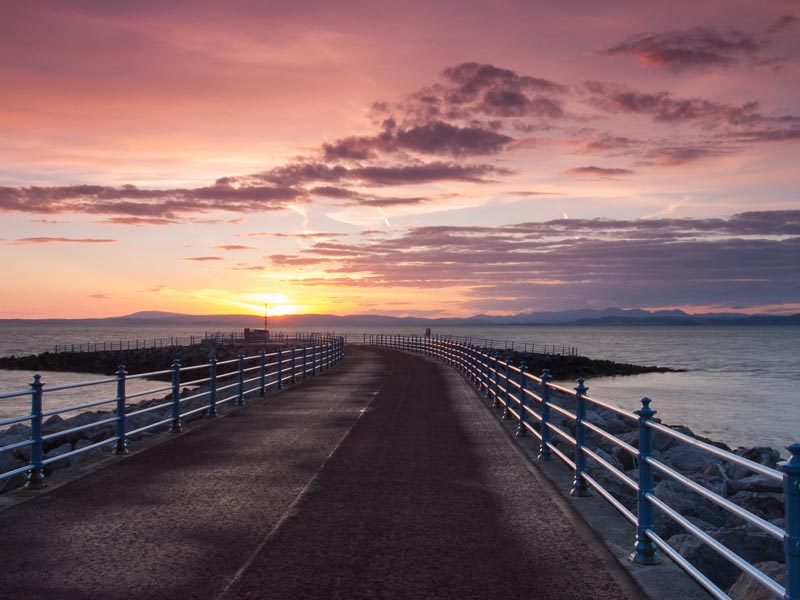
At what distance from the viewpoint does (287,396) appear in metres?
23.5

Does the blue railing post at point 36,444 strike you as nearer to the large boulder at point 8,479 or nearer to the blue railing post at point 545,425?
the large boulder at point 8,479

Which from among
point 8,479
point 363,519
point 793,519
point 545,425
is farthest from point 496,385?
point 793,519

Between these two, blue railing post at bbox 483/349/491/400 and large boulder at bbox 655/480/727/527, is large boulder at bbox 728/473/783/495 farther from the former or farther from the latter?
blue railing post at bbox 483/349/491/400

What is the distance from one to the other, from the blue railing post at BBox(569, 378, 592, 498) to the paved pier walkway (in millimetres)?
372

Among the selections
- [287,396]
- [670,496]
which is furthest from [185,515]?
[287,396]

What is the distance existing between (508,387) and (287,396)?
26.6ft

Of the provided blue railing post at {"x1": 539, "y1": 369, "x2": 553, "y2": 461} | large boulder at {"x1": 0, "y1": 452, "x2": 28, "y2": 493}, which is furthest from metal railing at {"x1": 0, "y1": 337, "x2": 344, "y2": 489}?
blue railing post at {"x1": 539, "y1": 369, "x2": 553, "y2": 461}

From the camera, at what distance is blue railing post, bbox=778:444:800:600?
4152mm

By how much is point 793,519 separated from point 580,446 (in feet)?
16.9

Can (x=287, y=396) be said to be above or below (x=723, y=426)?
above

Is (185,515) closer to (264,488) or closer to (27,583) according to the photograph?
(264,488)

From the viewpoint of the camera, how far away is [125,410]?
1733 centimetres

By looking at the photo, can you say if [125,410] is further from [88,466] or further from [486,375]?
[486,375]

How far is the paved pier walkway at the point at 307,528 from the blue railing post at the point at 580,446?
0.37 meters
